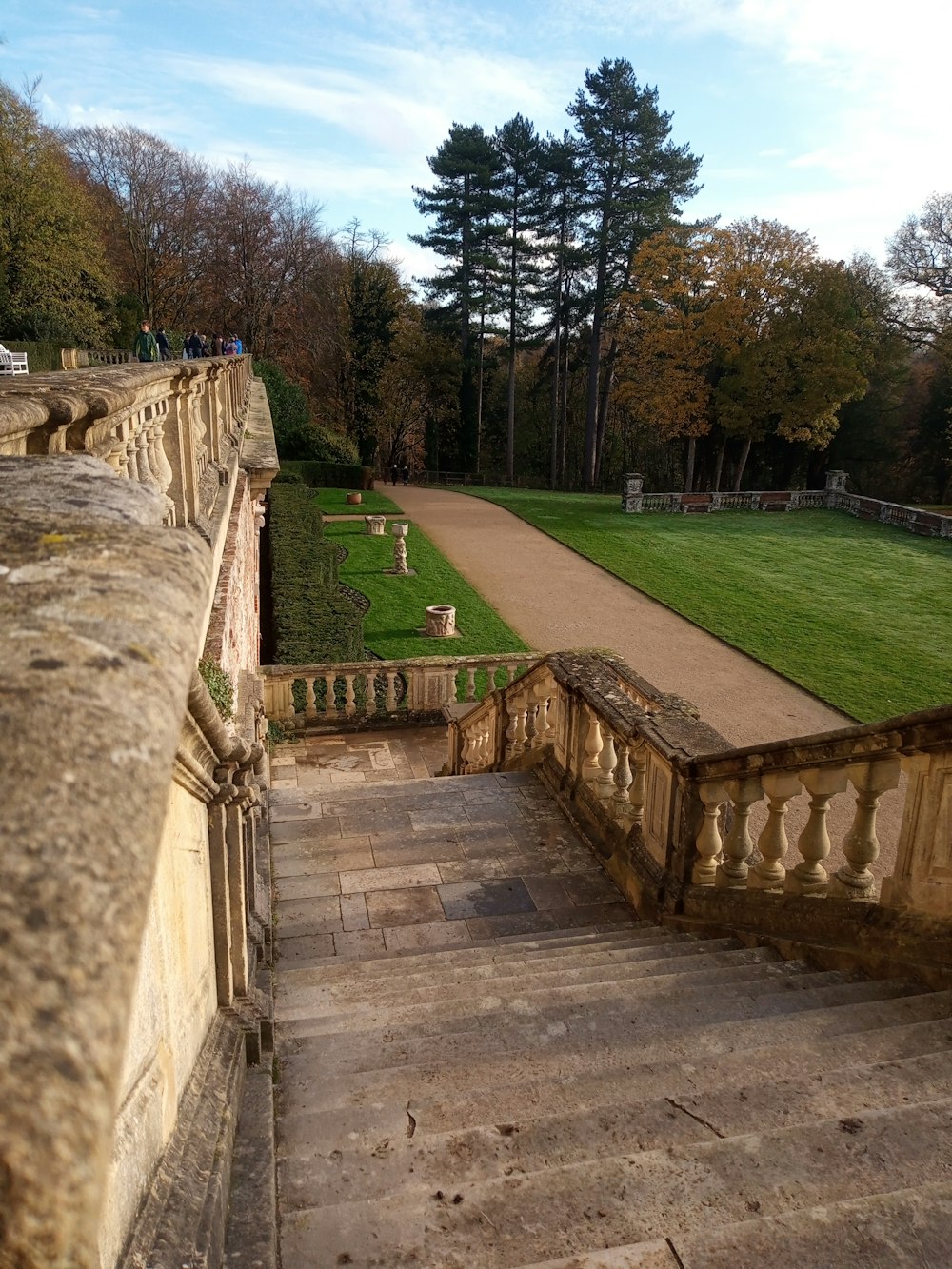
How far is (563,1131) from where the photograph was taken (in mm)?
2588

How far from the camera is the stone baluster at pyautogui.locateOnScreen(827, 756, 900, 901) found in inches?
153

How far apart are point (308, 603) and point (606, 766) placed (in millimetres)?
9277

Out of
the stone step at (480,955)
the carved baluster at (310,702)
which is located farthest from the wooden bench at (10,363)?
the stone step at (480,955)

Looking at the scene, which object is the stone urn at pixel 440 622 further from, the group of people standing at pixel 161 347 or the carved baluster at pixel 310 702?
the group of people standing at pixel 161 347

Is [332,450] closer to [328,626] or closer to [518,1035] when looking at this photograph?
[328,626]

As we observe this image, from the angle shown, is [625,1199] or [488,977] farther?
[488,977]

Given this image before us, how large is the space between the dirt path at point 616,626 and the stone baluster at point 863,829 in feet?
28.0

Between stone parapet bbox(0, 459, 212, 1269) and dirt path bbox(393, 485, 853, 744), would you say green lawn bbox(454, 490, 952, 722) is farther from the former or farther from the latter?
stone parapet bbox(0, 459, 212, 1269)

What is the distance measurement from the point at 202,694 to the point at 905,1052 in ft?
9.06

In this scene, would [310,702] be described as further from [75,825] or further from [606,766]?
[75,825]

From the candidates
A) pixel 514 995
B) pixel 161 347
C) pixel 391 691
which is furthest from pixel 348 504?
pixel 514 995

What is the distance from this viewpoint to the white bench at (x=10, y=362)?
21438 millimetres

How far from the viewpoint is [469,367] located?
139 feet

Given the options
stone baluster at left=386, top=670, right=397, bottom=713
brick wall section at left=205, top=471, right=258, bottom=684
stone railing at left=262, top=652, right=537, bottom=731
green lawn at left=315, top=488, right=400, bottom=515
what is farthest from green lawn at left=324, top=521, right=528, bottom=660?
brick wall section at left=205, top=471, right=258, bottom=684
